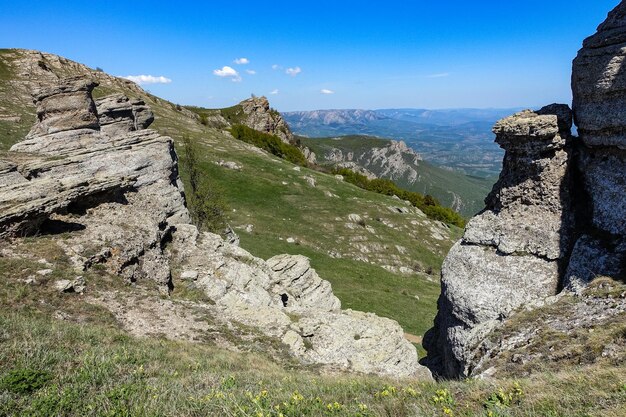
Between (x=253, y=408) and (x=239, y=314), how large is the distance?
15917 millimetres

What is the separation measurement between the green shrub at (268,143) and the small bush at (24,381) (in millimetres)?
134350

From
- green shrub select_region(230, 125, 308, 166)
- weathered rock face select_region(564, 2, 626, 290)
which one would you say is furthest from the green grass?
A: green shrub select_region(230, 125, 308, 166)

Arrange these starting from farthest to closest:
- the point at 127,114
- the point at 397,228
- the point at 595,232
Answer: the point at 397,228
the point at 127,114
the point at 595,232

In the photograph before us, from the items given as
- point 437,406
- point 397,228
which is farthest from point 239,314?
point 397,228

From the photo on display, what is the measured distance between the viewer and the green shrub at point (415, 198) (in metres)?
124

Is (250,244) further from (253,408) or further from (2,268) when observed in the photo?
(253,408)

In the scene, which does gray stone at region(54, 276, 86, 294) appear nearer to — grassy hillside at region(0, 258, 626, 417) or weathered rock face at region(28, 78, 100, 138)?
grassy hillside at region(0, 258, 626, 417)

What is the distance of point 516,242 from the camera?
24.1 meters

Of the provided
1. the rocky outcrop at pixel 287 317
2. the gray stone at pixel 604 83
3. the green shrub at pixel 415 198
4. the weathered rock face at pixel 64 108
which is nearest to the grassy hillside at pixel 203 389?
the rocky outcrop at pixel 287 317

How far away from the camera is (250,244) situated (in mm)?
60781

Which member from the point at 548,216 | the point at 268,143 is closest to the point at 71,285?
the point at 548,216

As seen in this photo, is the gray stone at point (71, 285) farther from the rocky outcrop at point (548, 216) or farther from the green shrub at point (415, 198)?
the green shrub at point (415, 198)

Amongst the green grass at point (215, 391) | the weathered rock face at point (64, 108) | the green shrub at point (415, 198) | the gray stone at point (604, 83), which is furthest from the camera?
the green shrub at point (415, 198)

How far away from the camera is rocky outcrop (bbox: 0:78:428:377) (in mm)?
23344
